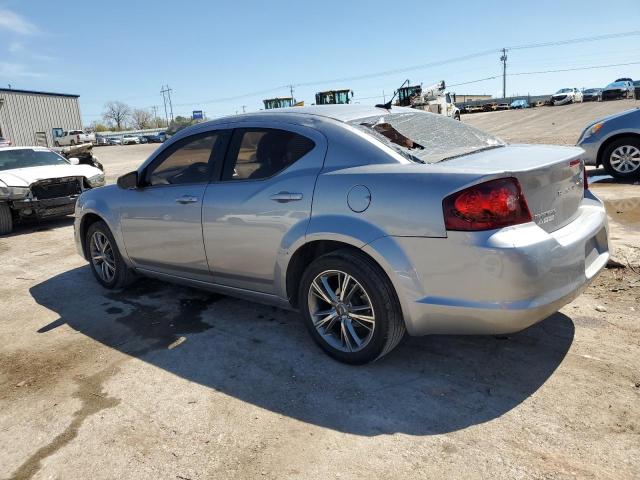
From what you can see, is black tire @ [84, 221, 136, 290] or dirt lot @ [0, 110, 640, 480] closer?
dirt lot @ [0, 110, 640, 480]

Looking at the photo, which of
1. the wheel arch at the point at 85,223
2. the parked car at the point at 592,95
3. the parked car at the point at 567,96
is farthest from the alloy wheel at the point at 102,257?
the parked car at the point at 592,95

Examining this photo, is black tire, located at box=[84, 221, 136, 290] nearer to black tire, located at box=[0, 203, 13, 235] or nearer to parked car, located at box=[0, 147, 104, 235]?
parked car, located at box=[0, 147, 104, 235]

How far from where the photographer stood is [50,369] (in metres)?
3.55

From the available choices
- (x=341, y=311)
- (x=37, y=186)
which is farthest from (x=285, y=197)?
(x=37, y=186)

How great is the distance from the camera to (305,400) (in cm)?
290

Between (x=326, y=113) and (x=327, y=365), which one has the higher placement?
(x=326, y=113)

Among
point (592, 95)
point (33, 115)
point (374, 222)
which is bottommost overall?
point (374, 222)

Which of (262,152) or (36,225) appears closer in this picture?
(262,152)

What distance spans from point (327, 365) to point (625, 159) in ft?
25.0

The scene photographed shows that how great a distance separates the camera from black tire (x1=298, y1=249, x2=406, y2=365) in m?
2.93

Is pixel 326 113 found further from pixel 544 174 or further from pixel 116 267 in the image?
pixel 116 267

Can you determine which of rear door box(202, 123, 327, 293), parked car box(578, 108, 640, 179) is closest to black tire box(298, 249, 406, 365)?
rear door box(202, 123, 327, 293)

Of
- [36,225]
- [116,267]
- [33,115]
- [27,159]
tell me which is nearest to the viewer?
[116,267]

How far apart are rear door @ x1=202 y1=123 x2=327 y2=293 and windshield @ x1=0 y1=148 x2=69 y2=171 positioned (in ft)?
24.4
